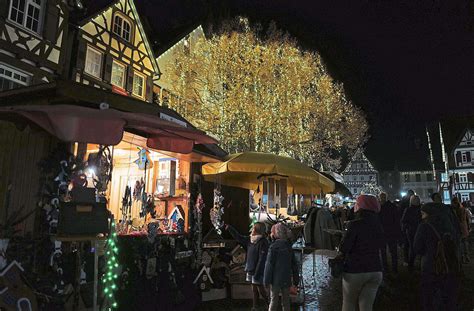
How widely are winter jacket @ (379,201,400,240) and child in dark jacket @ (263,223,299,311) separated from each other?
4.61 meters

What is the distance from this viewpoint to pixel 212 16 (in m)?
23.8

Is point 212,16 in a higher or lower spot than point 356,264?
higher

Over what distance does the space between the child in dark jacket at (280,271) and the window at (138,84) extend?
14.2 meters

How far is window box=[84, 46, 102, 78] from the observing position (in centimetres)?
1518

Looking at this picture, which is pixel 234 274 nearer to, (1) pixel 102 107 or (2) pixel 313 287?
(2) pixel 313 287

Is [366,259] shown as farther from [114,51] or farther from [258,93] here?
[114,51]

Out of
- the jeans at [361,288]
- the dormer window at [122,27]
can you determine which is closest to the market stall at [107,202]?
the jeans at [361,288]

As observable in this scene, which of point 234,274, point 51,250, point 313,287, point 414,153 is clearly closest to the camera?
point 51,250

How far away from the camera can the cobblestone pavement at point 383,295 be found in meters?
6.57

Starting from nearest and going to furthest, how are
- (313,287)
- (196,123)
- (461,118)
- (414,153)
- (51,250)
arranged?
(51,250) < (313,287) < (196,123) < (461,118) < (414,153)

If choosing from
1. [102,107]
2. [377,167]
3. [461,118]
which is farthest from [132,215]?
[377,167]

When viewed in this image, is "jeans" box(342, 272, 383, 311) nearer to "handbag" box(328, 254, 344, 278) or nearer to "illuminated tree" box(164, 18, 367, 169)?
"handbag" box(328, 254, 344, 278)

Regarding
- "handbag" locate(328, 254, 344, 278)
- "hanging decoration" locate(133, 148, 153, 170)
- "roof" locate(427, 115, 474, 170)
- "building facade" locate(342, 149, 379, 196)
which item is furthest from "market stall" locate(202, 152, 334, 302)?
"building facade" locate(342, 149, 379, 196)

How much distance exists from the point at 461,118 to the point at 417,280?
164 ft
